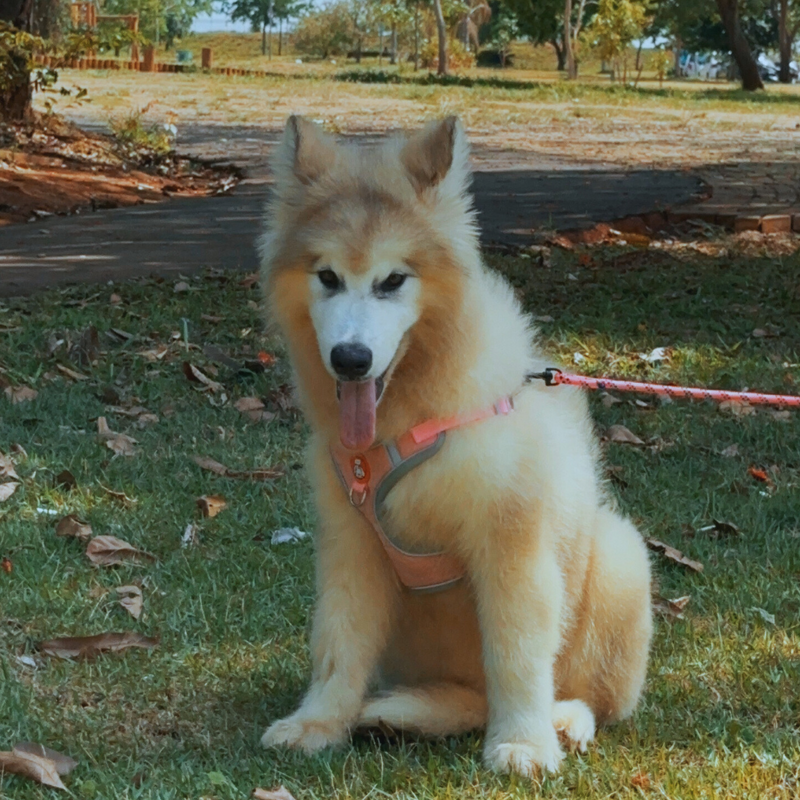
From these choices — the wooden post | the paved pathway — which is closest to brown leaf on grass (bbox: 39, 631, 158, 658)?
the paved pathway

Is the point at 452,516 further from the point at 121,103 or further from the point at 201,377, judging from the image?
the point at 121,103

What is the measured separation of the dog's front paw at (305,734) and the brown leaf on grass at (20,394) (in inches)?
139

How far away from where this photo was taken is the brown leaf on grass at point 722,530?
512 cm

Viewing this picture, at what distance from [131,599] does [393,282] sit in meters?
1.76

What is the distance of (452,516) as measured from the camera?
3168 mm

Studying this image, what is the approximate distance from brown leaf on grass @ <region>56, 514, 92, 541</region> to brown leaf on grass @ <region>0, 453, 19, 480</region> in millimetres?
574

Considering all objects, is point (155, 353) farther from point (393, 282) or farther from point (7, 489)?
point (393, 282)

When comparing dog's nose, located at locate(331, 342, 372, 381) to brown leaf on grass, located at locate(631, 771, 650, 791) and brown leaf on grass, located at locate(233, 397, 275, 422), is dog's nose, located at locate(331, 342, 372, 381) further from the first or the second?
brown leaf on grass, located at locate(233, 397, 275, 422)

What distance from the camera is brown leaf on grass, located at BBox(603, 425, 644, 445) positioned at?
620 centimetres

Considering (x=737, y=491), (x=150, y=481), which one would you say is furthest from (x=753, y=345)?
(x=150, y=481)

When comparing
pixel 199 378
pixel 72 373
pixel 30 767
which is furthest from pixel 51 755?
pixel 72 373

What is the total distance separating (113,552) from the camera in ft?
15.6

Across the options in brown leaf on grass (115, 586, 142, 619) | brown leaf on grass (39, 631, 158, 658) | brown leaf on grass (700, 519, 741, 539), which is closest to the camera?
brown leaf on grass (39, 631, 158, 658)

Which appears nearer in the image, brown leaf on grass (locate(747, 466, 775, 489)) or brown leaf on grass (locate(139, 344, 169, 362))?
brown leaf on grass (locate(747, 466, 775, 489))
